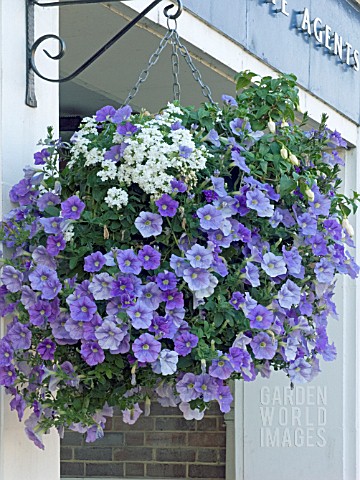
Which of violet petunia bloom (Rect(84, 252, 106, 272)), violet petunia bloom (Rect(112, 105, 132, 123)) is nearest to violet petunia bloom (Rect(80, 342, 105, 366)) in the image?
violet petunia bloom (Rect(84, 252, 106, 272))

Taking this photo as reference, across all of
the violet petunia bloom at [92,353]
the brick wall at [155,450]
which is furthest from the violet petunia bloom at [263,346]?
the brick wall at [155,450]

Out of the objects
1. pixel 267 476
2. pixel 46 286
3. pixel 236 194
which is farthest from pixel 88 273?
pixel 267 476

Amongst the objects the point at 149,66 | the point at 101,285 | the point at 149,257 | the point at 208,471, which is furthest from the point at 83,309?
the point at 208,471

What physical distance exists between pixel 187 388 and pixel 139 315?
195 millimetres

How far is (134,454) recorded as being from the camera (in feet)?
20.7

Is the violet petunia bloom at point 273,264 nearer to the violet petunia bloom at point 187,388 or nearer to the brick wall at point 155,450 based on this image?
the violet petunia bloom at point 187,388

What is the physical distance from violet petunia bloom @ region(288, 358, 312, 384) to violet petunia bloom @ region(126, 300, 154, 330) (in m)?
0.39

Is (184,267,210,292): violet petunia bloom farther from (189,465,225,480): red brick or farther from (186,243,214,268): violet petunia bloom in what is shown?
(189,465,225,480): red brick

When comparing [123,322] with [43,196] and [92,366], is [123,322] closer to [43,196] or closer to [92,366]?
[92,366]

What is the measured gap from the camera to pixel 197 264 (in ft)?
7.89

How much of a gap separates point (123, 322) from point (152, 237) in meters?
0.23

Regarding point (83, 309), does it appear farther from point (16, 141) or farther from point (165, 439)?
point (165, 439)

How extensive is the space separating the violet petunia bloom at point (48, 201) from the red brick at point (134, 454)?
3.93m

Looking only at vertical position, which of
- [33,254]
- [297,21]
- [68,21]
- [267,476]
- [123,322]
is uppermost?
[297,21]
